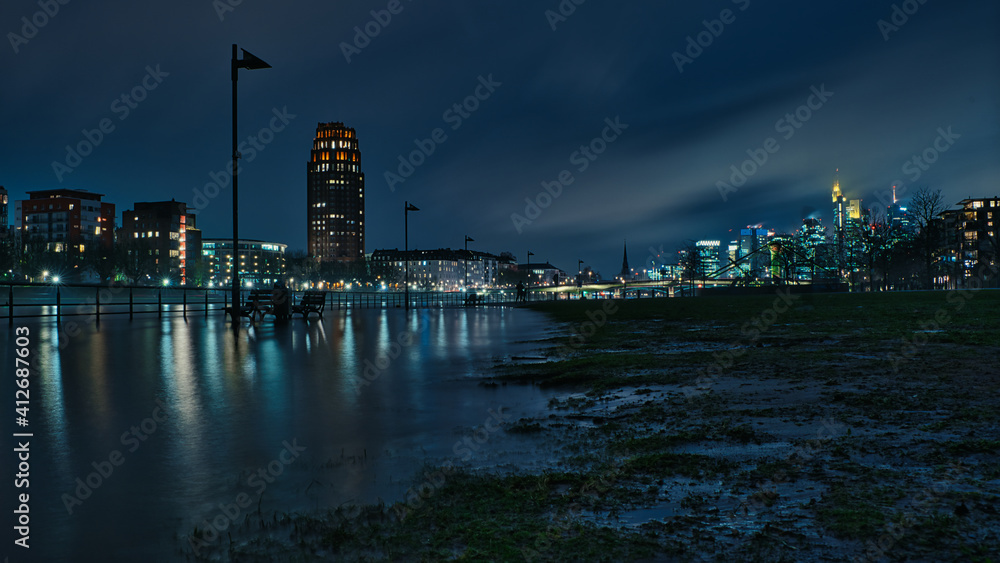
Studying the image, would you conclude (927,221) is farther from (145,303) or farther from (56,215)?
(56,215)

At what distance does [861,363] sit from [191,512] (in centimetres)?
816

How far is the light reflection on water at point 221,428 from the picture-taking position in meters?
3.58

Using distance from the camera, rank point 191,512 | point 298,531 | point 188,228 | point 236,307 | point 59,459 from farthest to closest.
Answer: point 188,228 < point 236,307 < point 59,459 < point 191,512 < point 298,531

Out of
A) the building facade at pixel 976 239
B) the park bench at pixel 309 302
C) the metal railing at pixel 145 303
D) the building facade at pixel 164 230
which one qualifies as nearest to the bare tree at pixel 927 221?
the building facade at pixel 976 239

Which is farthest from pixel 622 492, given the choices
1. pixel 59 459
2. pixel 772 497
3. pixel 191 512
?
pixel 59 459

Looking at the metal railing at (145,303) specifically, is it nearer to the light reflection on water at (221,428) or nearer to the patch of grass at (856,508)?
the light reflection on water at (221,428)

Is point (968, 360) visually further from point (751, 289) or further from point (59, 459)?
point (751, 289)

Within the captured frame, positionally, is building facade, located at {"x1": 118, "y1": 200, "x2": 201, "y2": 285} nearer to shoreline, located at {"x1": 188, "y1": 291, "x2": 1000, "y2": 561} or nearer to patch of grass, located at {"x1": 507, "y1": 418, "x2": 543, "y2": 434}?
patch of grass, located at {"x1": 507, "y1": 418, "x2": 543, "y2": 434}

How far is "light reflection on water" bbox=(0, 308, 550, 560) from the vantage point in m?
3.58

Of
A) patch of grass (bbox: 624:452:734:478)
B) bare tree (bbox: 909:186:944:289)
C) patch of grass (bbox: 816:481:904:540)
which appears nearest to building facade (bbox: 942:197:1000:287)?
bare tree (bbox: 909:186:944:289)

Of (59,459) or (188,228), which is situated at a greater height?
(188,228)

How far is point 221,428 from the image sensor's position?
5.77 metres

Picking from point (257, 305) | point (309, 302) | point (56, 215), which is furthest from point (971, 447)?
point (56, 215)

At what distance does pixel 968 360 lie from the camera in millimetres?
8180
